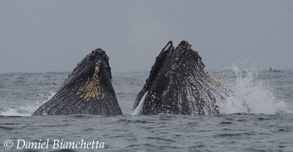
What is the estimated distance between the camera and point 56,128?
35.1 feet

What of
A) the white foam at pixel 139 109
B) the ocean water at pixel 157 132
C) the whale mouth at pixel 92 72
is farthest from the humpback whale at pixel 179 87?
the whale mouth at pixel 92 72

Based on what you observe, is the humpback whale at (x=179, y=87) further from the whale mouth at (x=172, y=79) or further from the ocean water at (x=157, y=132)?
the ocean water at (x=157, y=132)

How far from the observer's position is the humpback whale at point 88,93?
12.6m

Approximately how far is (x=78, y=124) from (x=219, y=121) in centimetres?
292

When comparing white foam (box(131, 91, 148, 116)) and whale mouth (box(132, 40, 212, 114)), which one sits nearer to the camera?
whale mouth (box(132, 40, 212, 114))

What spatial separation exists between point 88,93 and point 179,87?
2100 mm

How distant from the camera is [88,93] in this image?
12.8 metres

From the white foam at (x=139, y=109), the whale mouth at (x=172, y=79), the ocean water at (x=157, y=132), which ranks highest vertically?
the whale mouth at (x=172, y=79)

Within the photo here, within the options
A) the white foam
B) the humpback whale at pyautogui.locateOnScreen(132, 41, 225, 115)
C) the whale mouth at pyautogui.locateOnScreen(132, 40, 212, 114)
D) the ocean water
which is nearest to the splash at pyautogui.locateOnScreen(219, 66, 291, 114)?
the ocean water

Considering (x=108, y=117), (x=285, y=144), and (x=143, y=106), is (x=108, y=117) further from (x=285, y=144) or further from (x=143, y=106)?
(x=285, y=144)

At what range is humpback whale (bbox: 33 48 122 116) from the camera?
12.6m

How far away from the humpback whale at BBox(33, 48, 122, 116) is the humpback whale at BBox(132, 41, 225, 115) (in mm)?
890

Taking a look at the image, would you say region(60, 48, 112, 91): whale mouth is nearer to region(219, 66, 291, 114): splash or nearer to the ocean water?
the ocean water

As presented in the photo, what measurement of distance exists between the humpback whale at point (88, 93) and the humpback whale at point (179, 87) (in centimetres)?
89
